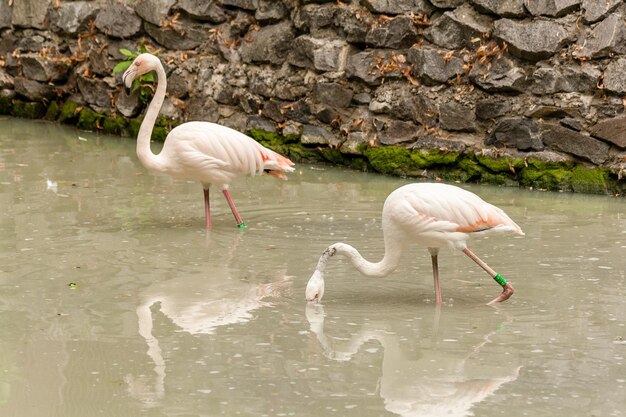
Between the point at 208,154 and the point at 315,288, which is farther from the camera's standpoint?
the point at 208,154

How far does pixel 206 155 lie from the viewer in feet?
24.9

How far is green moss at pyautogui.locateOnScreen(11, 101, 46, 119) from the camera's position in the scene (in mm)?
13102

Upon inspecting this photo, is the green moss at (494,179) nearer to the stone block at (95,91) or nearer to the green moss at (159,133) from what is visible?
the green moss at (159,133)

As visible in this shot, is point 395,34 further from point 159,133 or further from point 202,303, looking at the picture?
point 202,303

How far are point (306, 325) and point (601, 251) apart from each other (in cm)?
251

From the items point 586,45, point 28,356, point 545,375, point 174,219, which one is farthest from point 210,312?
point 586,45

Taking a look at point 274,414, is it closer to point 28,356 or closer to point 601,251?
point 28,356

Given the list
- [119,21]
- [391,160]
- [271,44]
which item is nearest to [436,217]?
[391,160]

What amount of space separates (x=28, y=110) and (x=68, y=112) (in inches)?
29.9

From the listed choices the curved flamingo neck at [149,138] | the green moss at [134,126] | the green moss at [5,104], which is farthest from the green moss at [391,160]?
the green moss at [5,104]

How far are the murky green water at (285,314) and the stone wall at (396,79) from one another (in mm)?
761

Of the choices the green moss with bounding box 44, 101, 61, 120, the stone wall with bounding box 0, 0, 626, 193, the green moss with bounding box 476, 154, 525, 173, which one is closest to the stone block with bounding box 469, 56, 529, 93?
the stone wall with bounding box 0, 0, 626, 193

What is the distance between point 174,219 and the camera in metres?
8.01

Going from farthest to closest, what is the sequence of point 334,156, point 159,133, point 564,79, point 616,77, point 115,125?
1. point 115,125
2. point 159,133
3. point 334,156
4. point 564,79
5. point 616,77
